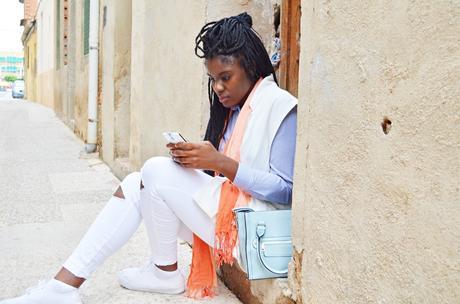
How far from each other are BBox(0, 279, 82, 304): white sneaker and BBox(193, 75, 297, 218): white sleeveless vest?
651mm

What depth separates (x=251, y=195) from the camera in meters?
2.21

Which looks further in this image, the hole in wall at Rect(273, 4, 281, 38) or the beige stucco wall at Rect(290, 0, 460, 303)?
the hole in wall at Rect(273, 4, 281, 38)

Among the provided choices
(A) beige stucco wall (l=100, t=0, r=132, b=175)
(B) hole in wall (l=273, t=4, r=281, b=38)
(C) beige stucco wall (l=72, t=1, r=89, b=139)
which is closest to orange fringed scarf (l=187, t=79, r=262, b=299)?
(B) hole in wall (l=273, t=4, r=281, b=38)

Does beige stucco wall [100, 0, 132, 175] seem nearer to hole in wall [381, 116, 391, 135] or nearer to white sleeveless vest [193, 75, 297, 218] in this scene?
white sleeveless vest [193, 75, 297, 218]

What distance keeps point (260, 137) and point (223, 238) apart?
1.37 ft

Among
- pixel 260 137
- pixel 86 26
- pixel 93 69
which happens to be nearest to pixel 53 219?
pixel 260 137

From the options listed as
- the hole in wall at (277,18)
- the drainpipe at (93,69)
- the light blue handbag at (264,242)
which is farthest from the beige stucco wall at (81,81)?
the light blue handbag at (264,242)

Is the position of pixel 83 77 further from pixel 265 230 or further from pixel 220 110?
pixel 265 230

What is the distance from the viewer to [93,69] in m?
6.99

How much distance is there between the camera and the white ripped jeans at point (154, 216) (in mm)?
2287

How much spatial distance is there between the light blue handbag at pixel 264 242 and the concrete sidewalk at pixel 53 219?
49cm

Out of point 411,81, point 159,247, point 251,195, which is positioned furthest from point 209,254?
point 411,81

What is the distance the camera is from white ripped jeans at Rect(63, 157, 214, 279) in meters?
2.29

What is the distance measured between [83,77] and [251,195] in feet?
23.6
